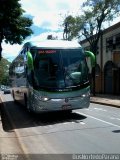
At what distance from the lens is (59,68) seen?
1762 cm

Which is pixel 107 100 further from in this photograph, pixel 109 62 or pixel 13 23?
pixel 109 62

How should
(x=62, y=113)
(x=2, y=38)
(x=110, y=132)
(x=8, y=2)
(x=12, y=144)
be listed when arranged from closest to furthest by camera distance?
(x=12, y=144) → (x=110, y=132) → (x=62, y=113) → (x=8, y=2) → (x=2, y=38)

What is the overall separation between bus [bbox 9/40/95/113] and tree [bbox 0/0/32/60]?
24.8 feet

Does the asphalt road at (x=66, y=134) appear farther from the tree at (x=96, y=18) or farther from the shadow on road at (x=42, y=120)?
the tree at (x=96, y=18)

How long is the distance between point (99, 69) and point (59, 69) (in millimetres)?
37075

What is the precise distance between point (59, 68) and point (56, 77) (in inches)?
16.7

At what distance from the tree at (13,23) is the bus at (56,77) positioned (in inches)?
298

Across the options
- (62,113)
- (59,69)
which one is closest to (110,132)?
(59,69)

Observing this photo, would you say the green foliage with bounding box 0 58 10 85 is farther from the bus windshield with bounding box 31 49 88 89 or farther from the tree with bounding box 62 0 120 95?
the bus windshield with bounding box 31 49 88 89

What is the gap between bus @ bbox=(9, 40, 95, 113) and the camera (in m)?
17.4

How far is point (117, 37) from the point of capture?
154 ft

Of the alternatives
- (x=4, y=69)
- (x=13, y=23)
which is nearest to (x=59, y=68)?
(x=13, y=23)

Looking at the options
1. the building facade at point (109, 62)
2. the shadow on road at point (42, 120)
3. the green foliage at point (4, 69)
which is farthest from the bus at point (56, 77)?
the green foliage at point (4, 69)

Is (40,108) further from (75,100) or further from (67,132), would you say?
(67,132)
